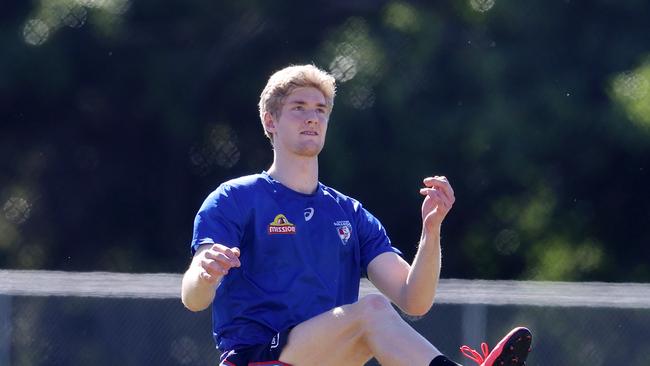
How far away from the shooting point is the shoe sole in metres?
4.06

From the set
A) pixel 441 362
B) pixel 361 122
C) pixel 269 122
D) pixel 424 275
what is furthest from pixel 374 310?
pixel 361 122

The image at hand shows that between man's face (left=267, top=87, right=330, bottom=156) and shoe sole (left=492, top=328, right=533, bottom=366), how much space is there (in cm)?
97

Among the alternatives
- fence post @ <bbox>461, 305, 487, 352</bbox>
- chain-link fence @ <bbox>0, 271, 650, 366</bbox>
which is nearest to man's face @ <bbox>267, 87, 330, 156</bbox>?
chain-link fence @ <bbox>0, 271, 650, 366</bbox>

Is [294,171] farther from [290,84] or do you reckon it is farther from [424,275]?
[424,275]

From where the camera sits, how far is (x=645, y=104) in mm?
12430

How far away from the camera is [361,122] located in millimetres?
12844

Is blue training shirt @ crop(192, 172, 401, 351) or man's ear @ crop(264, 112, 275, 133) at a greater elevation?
man's ear @ crop(264, 112, 275, 133)

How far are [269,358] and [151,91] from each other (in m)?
9.55

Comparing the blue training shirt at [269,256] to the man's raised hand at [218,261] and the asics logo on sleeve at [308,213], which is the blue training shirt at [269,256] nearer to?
the asics logo on sleeve at [308,213]

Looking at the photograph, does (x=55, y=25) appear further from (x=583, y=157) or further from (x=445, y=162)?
(x=583, y=157)

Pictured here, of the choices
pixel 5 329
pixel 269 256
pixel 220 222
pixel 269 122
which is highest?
pixel 269 122

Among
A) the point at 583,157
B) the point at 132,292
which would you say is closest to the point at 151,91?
the point at 583,157

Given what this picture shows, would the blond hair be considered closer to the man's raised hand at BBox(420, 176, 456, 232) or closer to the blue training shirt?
the blue training shirt

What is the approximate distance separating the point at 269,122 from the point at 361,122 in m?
8.26
